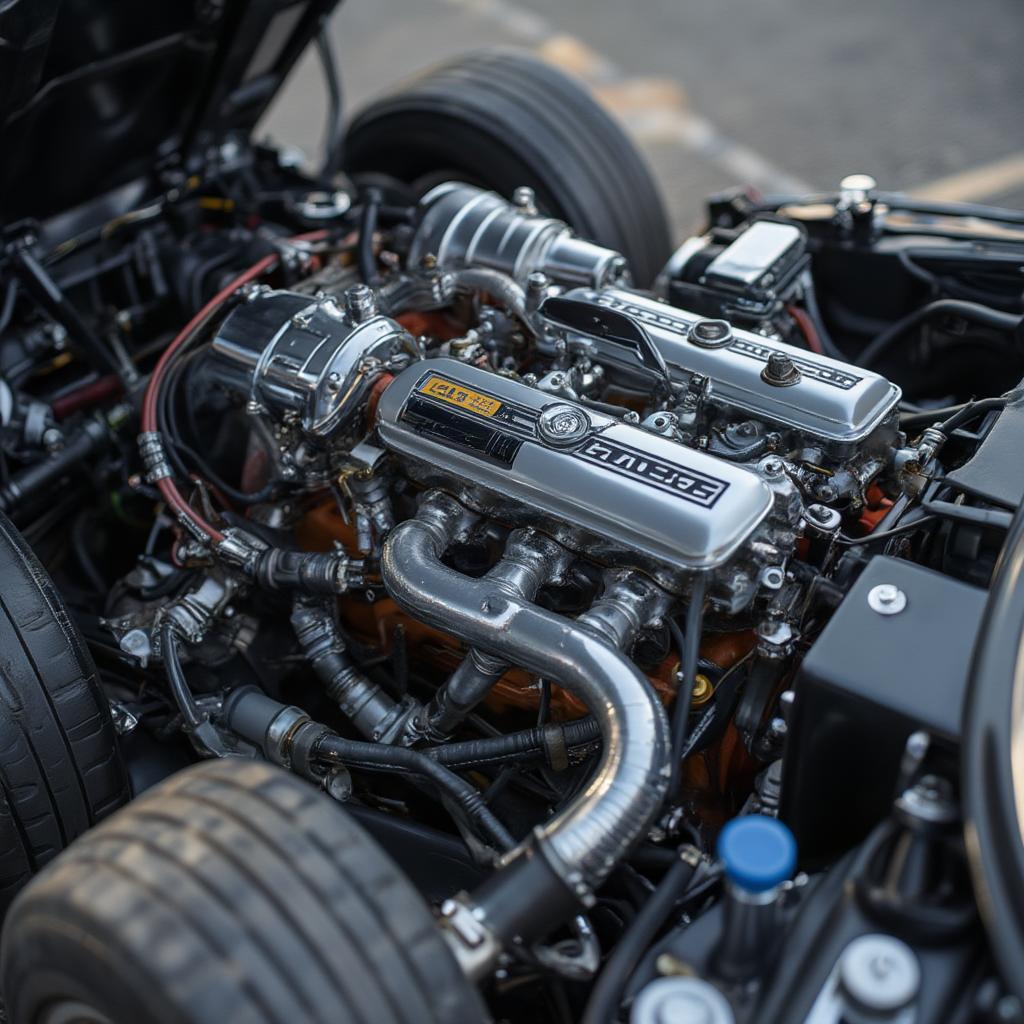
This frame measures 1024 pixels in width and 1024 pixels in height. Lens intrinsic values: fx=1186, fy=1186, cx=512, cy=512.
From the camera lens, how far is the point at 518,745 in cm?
187

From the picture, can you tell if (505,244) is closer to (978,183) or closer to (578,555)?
(578,555)

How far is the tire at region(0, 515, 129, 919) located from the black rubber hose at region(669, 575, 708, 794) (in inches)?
38.6

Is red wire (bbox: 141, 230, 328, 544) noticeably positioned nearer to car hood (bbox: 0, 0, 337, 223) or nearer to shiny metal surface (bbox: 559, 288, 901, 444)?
car hood (bbox: 0, 0, 337, 223)

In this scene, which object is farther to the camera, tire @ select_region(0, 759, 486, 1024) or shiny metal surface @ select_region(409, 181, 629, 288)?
shiny metal surface @ select_region(409, 181, 629, 288)

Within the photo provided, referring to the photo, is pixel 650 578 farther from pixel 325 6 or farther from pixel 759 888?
pixel 325 6

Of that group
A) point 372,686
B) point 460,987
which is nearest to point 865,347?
point 372,686

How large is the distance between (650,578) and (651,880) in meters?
0.50

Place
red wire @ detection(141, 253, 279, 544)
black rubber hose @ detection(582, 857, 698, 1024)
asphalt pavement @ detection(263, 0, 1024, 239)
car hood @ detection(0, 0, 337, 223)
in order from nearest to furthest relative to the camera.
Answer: black rubber hose @ detection(582, 857, 698, 1024) → red wire @ detection(141, 253, 279, 544) → car hood @ detection(0, 0, 337, 223) → asphalt pavement @ detection(263, 0, 1024, 239)

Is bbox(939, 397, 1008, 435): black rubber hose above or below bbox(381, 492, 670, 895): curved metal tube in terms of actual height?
above

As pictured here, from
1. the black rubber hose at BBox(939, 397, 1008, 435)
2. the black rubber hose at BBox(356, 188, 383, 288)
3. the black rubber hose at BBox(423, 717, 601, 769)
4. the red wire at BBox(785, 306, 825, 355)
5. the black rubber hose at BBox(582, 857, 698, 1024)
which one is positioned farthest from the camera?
the black rubber hose at BBox(356, 188, 383, 288)

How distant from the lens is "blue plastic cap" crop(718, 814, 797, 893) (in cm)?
135

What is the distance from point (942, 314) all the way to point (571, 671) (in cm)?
138

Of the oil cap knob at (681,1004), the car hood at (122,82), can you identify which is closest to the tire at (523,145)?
the car hood at (122,82)

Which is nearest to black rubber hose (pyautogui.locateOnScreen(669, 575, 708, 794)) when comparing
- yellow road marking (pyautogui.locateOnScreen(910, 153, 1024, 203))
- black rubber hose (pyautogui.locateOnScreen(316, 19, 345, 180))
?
black rubber hose (pyautogui.locateOnScreen(316, 19, 345, 180))
